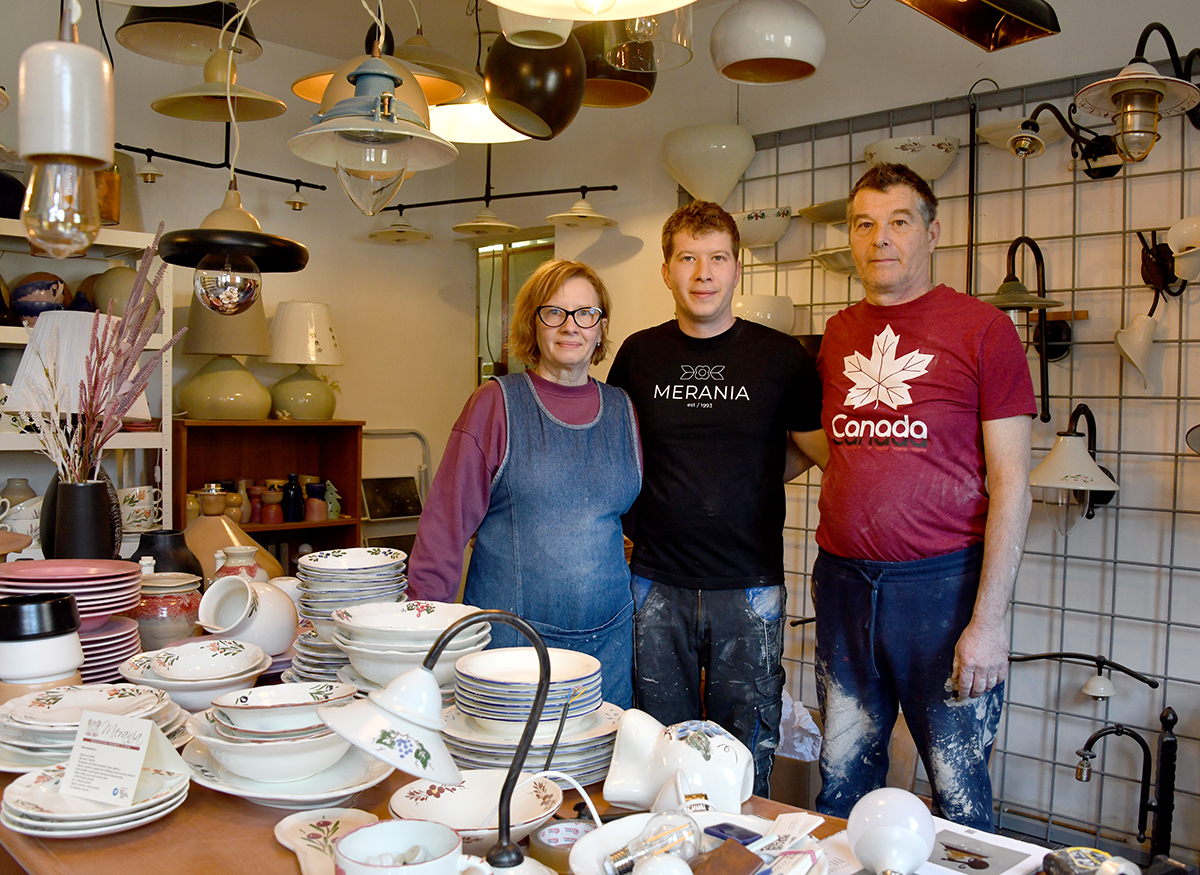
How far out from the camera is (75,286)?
12.6 ft

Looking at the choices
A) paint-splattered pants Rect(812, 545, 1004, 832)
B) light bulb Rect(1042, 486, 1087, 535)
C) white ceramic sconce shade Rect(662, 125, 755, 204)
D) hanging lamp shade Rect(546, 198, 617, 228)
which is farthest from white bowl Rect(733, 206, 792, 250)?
paint-splattered pants Rect(812, 545, 1004, 832)

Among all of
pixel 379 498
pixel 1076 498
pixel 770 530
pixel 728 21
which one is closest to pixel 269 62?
pixel 379 498

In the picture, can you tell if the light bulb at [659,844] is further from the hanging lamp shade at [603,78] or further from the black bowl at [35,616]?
the hanging lamp shade at [603,78]

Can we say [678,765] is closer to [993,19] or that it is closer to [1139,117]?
[993,19]

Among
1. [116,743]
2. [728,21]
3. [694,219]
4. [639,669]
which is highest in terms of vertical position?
[728,21]

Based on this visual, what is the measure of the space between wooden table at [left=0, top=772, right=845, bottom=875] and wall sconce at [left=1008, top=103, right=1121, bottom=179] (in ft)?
7.27

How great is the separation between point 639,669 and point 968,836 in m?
1.07

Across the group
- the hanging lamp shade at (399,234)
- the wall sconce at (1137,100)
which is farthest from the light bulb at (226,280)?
the hanging lamp shade at (399,234)

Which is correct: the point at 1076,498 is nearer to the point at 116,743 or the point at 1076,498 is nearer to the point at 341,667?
the point at 341,667

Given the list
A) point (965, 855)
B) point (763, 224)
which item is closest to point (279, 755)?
point (965, 855)

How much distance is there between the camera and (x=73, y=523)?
181 centimetres

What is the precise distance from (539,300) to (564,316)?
7 centimetres

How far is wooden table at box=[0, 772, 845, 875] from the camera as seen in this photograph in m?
1.00

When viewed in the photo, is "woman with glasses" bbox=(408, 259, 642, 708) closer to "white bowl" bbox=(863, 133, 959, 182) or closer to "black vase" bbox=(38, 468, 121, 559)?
"black vase" bbox=(38, 468, 121, 559)
